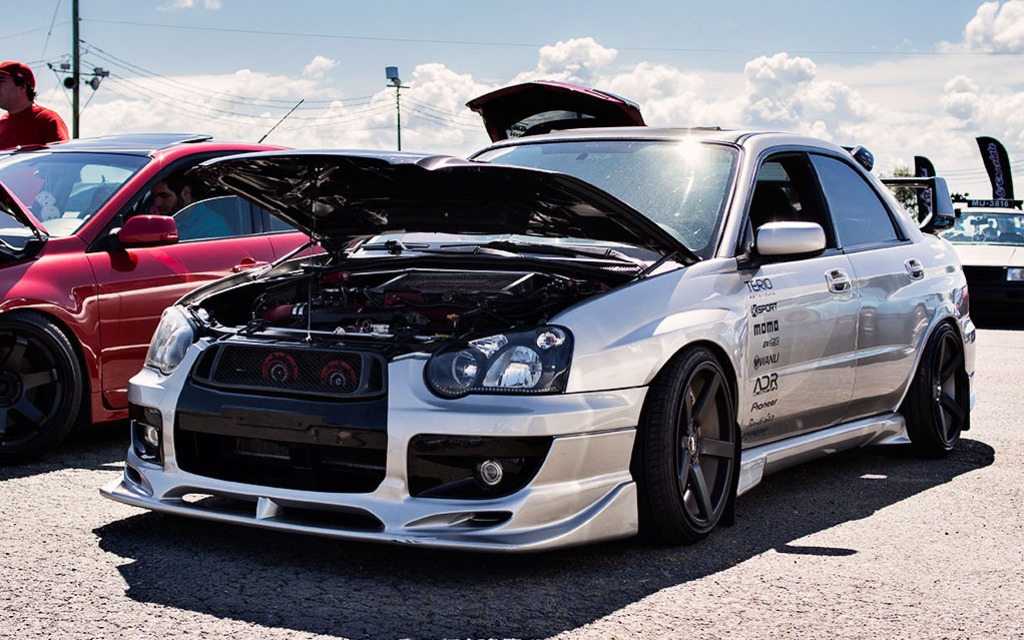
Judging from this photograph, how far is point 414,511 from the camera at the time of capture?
4152 millimetres

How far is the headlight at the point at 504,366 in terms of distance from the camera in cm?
420

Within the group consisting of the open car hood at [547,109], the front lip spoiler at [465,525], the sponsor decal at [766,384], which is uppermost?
the open car hood at [547,109]

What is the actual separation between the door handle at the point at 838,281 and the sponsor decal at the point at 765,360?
1.99 feet

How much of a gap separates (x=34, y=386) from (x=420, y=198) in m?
2.34

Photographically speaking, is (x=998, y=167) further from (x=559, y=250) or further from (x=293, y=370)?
(x=293, y=370)

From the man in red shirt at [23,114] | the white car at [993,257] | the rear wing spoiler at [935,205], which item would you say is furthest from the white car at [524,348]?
the white car at [993,257]

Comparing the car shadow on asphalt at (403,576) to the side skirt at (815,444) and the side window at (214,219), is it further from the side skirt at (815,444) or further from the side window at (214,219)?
the side window at (214,219)

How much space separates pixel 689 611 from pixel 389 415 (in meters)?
1.09

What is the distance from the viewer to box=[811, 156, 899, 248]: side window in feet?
20.4

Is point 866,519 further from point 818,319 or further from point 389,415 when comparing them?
point 389,415

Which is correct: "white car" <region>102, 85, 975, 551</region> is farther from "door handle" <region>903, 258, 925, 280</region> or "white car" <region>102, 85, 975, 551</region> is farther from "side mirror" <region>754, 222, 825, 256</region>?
"door handle" <region>903, 258, 925, 280</region>

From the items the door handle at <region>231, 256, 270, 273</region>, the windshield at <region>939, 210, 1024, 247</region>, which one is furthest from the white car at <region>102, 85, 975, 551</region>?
the windshield at <region>939, 210, 1024, 247</region>

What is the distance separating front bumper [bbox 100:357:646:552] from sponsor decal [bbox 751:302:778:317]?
90 cm

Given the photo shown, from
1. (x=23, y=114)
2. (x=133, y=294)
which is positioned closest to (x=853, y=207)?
(x=133, y=294)
